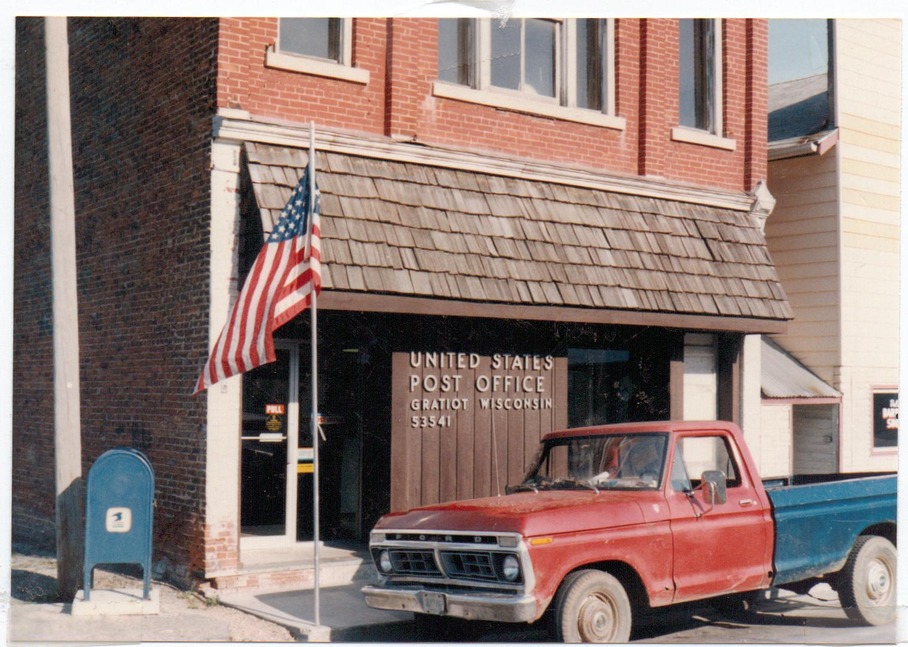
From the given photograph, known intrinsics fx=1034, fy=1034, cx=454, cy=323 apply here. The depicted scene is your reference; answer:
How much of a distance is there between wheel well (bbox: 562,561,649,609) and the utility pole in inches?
180

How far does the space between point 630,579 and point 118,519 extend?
419cm

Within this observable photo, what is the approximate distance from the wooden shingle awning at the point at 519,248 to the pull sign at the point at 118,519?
2415 millimetres

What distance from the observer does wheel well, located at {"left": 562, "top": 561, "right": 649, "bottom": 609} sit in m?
7.03

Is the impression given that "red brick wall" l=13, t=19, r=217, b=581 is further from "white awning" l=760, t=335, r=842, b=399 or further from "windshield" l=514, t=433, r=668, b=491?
"white awning" l=760, t=335, r=842, b=399

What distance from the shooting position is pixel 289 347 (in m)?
10.5

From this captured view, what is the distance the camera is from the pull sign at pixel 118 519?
8.46 m

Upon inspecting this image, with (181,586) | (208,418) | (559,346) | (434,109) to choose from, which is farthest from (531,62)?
(181,586)

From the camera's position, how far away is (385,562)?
7363 millimetres

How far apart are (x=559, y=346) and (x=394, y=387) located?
2217 mm

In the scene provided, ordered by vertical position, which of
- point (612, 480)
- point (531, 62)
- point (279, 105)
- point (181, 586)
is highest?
point (531, 62)

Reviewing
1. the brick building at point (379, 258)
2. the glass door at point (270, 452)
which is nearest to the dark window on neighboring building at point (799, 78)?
the brick building at point (379, 258)

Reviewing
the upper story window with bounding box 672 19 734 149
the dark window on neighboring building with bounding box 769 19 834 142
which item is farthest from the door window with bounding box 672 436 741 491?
the dark window on neighboring building with bounding box 769 19 834 142

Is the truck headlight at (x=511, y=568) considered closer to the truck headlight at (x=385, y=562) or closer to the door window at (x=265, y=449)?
the truck headlight at (x=385, y=562)

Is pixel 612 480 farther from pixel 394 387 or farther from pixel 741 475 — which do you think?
pixel 394 387
